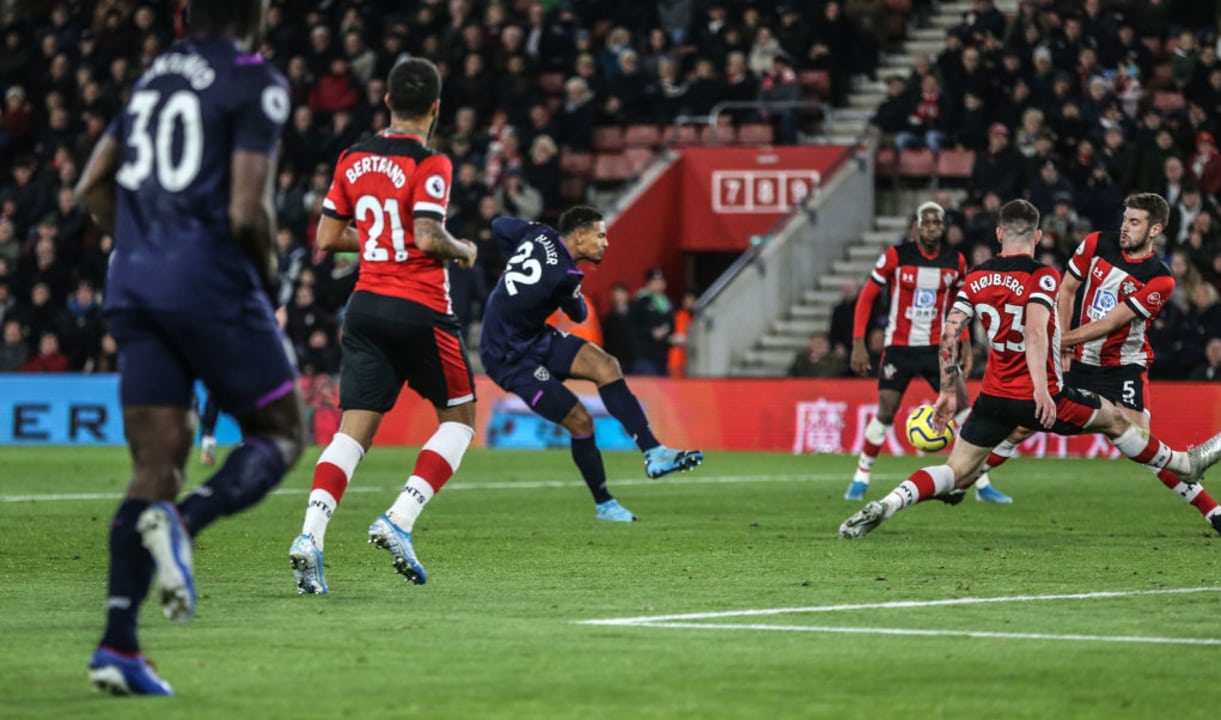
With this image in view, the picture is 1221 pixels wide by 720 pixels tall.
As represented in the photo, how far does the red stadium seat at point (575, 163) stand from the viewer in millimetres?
29766

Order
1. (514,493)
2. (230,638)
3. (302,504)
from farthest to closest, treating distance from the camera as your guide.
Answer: (514,493) → (302,504) → (230,638)

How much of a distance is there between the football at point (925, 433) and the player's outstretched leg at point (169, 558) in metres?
8.84

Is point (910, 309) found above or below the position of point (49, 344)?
above

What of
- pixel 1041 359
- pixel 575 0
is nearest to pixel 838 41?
pixel 575 0

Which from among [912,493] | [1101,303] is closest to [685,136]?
[1101,303]

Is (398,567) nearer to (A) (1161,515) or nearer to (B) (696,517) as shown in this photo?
(B) (696,517)

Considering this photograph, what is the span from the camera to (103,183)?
6910 millimetres

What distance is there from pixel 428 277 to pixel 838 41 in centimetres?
2074

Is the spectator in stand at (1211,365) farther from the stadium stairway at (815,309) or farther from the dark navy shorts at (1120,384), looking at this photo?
the dark navy shorts at (1120,384)

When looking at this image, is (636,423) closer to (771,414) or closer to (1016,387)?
(1016,387)

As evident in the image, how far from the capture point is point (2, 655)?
24.0 feet

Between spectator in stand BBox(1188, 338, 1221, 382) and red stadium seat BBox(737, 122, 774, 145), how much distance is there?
7.86 m

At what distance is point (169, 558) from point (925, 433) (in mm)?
9258

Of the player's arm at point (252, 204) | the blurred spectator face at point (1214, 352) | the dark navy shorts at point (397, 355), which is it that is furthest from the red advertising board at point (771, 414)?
the player's arm at point (252, 204)
